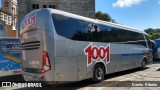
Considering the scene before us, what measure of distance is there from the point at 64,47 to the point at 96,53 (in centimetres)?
250

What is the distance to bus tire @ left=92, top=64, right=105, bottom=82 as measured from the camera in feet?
38.3

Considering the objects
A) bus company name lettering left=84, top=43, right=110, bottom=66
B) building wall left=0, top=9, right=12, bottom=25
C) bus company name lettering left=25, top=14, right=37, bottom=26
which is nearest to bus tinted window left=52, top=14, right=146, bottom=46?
bus company name lettering left=84, top=43, right=110, bottom=66

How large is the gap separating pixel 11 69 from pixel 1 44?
141 centimetres

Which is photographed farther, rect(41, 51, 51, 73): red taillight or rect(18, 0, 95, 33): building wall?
rect(18, 0, 95, 33): building wall

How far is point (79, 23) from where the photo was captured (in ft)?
35.6

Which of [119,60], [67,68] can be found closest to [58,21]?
[67,68]

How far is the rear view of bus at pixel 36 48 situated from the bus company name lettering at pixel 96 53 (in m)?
2.45

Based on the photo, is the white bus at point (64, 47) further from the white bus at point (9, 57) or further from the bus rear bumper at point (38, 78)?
the white bus at point (9, 57)

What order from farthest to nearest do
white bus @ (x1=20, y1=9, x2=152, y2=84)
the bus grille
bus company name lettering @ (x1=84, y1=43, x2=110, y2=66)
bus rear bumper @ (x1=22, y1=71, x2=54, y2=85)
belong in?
bus company name lettering @ (x1=84, y1=43, x2=110, y2=66)
the bus grille
white bus @ (x1=20, y1=9, x2=152, y2=84)
bus rear bumper @ (x1=22, y1=71, x2=54, y2=85)

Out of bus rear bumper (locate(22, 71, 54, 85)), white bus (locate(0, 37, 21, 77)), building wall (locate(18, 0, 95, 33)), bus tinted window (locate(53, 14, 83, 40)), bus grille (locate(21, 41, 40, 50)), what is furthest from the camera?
building wall (locate(18, 0, 95, 33))

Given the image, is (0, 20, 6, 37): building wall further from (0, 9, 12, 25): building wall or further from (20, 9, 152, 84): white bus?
(20, 9, 152, 84): white bus

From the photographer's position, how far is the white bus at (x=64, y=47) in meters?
9.21

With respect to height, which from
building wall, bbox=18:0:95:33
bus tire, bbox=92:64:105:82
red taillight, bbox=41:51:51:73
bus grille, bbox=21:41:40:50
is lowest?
bus tire, bbox=92:64:105:82

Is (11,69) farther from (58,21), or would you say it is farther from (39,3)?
(39,3)
